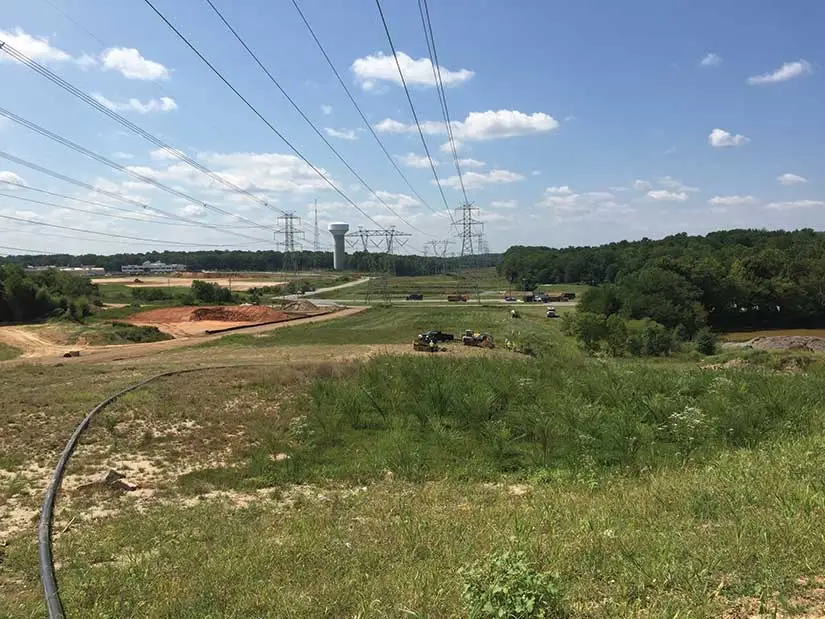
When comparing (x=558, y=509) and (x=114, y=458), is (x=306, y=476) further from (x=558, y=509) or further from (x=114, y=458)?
(x=558, y=509)

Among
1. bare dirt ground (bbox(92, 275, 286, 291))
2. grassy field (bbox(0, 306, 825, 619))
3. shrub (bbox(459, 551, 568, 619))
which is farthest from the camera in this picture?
bare dirt ground (bbox(92, 275, 286, 291))

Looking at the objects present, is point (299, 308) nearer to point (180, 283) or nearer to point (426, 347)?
point (426, 347)

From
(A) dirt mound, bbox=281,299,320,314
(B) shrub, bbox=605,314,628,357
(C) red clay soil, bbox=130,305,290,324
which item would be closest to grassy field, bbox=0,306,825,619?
(B) shrub, bbox=605,314,628,357

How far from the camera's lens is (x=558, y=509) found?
827cm

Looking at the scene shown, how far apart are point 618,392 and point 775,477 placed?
370 inches

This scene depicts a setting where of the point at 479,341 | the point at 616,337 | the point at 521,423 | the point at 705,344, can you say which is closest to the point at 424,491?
the point at 521,423

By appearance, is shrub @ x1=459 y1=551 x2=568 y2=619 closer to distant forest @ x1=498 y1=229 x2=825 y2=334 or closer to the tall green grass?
the tall green grass

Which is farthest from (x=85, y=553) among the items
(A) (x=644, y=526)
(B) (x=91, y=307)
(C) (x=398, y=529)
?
(B) (x=91, y=307)

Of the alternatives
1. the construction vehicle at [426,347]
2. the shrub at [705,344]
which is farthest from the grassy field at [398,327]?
the shrub at [705,344]

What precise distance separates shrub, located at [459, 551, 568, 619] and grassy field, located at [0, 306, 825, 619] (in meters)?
0.20

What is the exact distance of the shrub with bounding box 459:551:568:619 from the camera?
14.9 ft

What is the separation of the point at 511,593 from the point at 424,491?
19.9 ft

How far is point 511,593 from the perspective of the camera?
4.71 metres

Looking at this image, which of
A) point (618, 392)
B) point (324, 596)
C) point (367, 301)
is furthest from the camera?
point (367, 301)
